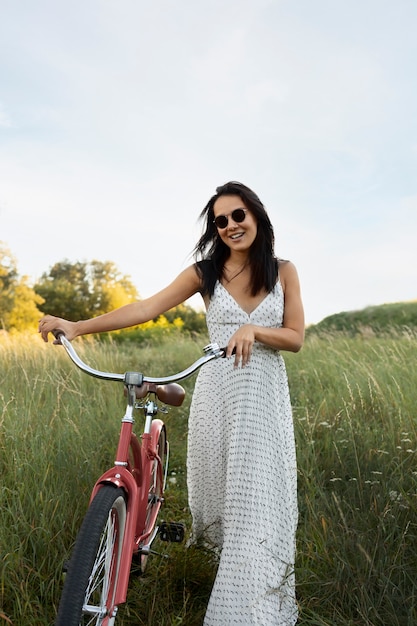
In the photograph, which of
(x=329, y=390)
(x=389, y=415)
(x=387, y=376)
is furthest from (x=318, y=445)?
(x=387, y=376)

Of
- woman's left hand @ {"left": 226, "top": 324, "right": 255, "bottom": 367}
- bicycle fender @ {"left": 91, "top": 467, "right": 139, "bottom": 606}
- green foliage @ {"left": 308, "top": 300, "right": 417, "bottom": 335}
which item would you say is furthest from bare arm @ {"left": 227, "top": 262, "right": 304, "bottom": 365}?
green foliage @ {"left": 308, "top": 300, "right": 417, "bottom": 335}

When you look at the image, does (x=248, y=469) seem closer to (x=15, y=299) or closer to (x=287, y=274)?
(x=287, y=274)

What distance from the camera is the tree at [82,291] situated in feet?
127

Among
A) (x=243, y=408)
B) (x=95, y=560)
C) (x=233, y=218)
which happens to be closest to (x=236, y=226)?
(x=233, y=218)

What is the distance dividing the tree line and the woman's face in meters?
26.7

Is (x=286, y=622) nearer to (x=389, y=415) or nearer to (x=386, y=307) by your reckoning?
(x=389, y=415)

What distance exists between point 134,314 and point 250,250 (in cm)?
65

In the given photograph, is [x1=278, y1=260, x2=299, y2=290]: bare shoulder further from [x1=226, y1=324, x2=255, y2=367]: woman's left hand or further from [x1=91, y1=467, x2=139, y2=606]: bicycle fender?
[x1=91, y1=467, x2=139, y2=606]: bicycle fender

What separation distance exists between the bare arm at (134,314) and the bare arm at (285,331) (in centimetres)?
46

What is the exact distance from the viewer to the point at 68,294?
39.0 m

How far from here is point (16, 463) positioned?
3.80 metres

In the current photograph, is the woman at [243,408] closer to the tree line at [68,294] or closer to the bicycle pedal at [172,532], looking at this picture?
the bicycle pedal at [172,532]

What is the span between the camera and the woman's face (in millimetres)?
3021

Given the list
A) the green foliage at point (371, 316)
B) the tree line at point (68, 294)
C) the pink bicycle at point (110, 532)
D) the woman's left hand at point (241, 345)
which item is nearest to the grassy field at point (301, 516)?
the pink bicycle at point (110, 532)
